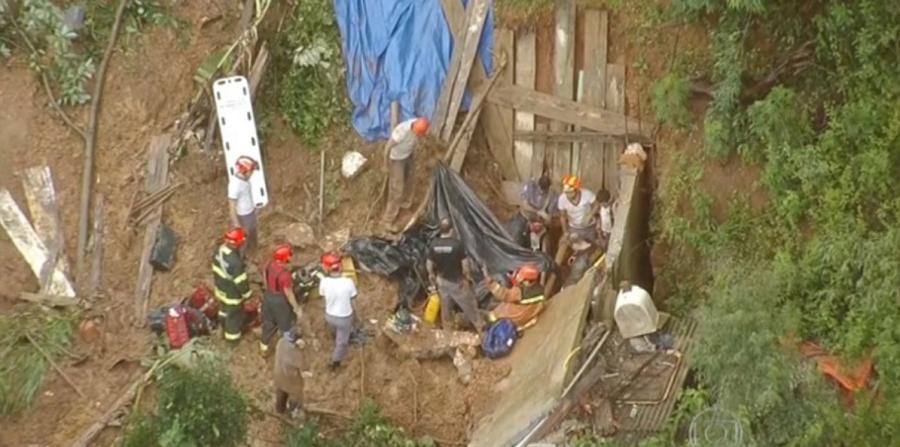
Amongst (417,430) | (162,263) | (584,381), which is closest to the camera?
(584,381)

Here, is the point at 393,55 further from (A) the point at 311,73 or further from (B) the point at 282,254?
(B) the point at 282,254

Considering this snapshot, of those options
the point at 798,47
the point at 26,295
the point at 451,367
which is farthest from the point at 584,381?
the point at 26,295

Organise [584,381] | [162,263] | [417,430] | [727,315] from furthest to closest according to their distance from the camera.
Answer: [162,263], [417,430], [584,381], [727,315]

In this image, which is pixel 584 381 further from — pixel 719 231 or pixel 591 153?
pixel 591 153

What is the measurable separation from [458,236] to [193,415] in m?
4.12

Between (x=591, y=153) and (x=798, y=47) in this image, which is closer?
(x=798, y=47)

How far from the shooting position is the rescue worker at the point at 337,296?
44.3 ft

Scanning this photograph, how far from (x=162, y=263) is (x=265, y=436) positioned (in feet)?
7.80

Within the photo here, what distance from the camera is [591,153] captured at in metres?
15.1

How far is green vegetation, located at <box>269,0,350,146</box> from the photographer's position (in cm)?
1570

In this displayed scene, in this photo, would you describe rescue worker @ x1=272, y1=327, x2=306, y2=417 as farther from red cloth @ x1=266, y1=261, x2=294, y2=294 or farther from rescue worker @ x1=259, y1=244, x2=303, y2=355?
red cloth @ x1=266, y1=261, x2=294, y2=294

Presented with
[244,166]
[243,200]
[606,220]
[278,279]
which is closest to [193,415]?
[278,279]

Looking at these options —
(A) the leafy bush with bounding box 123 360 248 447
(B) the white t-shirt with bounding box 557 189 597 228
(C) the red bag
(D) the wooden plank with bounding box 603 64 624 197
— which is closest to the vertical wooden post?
(D) the wooden plank with bounding box 603 64 624 197

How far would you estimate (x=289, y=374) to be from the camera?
1314 cm
